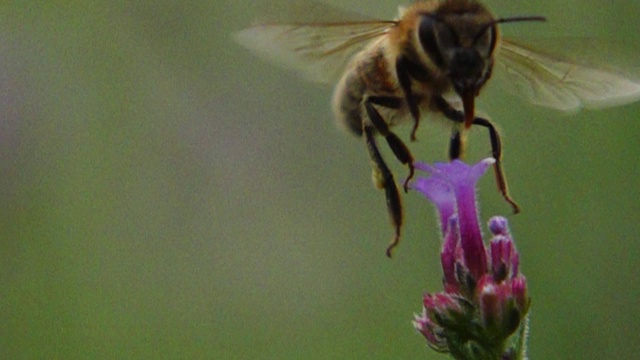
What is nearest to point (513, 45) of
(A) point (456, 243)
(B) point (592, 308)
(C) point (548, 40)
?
(C) point (548, 40)

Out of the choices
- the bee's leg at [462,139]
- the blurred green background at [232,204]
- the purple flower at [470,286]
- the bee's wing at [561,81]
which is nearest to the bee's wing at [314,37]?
the bee's leg at [462,139]

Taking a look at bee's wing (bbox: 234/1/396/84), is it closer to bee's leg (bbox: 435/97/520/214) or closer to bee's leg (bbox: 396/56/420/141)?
bee's leg (bbox: 396/56/420/141)

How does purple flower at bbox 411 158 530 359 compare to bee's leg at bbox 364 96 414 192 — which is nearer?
purple flower at bbox 411 158 530 359

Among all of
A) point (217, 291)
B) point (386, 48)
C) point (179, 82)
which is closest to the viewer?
point (386, 48)

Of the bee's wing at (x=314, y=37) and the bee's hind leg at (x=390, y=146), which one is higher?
the bee's wing at (x=314, y=37)

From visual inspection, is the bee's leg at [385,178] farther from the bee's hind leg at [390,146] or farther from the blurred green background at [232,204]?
the blurred green background at [232,204]

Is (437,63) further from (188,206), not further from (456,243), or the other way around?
(188,206)

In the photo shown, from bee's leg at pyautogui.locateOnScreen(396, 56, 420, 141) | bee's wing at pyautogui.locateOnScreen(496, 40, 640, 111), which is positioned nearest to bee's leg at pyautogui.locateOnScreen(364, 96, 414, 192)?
bee's leg at pyautogui.locateOnScreen(396, 56, 420, 141)
